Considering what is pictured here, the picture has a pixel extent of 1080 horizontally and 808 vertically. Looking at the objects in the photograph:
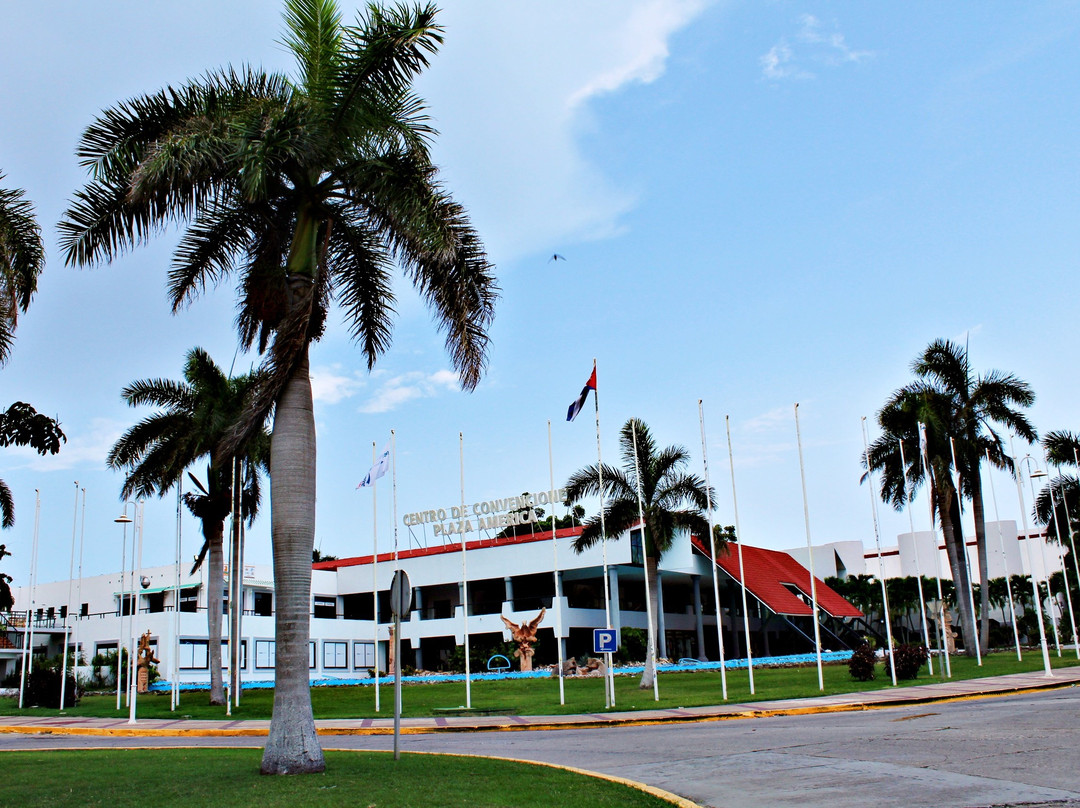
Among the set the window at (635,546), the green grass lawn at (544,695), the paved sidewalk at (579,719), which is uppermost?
the window at (635,546)

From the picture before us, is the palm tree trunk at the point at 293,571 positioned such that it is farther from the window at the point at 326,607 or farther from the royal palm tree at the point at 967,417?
the window at the point at 326,607

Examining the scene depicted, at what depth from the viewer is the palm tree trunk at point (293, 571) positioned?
1216cm

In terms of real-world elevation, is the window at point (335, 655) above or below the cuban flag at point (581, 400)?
below

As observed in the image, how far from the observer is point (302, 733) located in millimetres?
12250

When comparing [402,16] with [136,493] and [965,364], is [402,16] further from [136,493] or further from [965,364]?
[965,364]

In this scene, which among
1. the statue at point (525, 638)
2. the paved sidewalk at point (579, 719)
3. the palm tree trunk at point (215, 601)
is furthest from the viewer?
the statue at point (525, 638)

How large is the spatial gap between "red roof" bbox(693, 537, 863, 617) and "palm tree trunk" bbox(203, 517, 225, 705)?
2691 cm

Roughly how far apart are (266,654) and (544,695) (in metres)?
28.6

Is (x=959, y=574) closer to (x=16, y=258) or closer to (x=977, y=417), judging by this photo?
(x=977, y=417)

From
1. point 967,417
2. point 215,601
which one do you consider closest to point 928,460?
point 967,417

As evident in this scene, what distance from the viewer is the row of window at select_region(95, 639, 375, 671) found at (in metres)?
52.2

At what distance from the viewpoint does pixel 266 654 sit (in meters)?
57.1

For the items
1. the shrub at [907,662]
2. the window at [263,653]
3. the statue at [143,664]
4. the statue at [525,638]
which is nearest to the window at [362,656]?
the window at [263,653]

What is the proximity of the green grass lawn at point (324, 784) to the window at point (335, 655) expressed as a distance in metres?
46.9
